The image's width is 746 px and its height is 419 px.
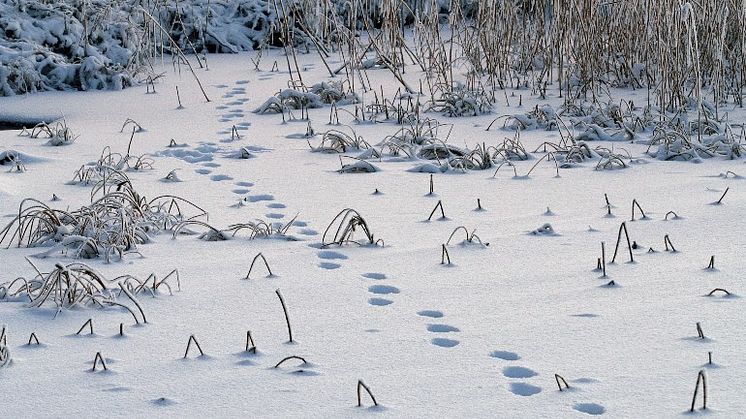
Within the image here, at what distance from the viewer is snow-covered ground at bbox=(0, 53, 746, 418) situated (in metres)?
2.42

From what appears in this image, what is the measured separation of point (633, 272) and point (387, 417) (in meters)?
1.32

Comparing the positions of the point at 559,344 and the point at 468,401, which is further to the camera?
the point at 559,344

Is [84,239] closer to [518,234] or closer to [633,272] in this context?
[518,234]

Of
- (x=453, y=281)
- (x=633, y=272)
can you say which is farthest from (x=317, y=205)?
(x=633, y=272)

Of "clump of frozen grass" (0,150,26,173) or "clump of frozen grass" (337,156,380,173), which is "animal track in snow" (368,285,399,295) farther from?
"clump of frozen grass" (0,150,26,173)

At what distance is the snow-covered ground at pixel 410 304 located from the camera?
7.93 feet

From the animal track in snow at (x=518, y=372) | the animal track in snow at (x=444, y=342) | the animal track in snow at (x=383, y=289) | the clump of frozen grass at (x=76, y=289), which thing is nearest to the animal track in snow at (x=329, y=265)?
the animal track in snow at (x=383, y=289)

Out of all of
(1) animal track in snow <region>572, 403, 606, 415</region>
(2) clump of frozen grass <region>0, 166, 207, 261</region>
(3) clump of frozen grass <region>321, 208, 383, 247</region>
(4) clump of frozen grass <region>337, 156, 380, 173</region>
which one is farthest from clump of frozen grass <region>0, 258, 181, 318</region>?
(4) clump of frozen grass <region>337, 156, 380, 173</region>

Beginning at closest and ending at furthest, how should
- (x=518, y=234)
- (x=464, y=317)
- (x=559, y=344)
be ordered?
1. (x=559, y=344)
2. (x=464, y=317)
3. (x=518, y=234)

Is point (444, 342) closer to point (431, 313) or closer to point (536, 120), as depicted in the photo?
point (431, 313)

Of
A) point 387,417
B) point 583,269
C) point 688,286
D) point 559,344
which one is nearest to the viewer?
point 387,417

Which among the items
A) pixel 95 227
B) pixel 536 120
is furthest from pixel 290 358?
pixel 536 120

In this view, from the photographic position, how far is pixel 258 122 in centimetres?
643

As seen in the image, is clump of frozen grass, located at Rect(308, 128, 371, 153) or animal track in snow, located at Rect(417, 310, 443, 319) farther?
clump of frozen grass, located at Rect(308, 128, 371, 153)
